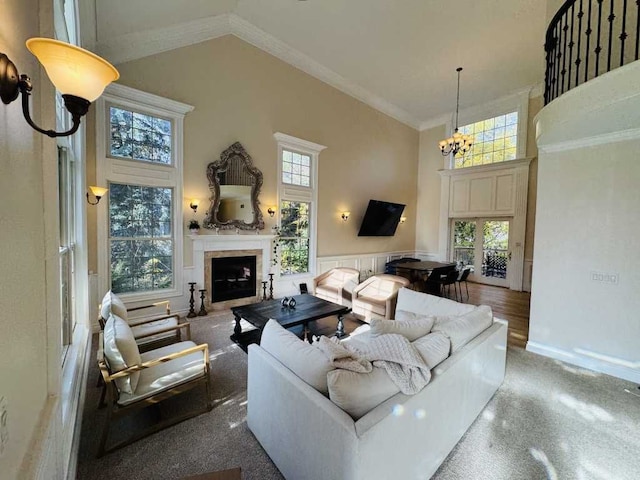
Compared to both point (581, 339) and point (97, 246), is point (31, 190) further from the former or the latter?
point (581, 339)

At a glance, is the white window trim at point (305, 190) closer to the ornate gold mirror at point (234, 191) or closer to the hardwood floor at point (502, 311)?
the ornate gold mirror at point (234, 191)

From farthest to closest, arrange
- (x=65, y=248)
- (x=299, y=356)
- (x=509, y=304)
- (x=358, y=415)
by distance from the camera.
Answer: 1. (x=509, y=304)
2. (x=65, y=248)
3. (x=299, y=356)
4. (x=358, y=415)

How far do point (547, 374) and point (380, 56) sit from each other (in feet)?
20.5

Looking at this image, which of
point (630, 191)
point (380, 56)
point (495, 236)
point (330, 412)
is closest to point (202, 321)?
point (330, 412)

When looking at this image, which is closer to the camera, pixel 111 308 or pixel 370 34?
pixel 111 308

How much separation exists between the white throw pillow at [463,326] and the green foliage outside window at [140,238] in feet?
14.0

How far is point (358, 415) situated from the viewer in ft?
4.40

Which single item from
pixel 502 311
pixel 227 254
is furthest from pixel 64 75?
pixel 502 311

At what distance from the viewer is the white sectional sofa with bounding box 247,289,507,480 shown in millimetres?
1255

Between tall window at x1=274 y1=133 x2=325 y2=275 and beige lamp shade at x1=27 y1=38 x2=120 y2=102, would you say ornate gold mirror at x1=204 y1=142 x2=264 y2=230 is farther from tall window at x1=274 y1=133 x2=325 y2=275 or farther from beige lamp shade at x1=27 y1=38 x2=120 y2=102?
beige lamp shade at x1=27 y1=38 x2=120 y2=102

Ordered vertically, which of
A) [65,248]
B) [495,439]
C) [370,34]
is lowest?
[495,439]

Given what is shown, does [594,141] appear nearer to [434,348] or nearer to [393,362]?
[434,348]

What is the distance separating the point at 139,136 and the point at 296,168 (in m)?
2.94

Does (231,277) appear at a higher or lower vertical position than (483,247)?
lower
